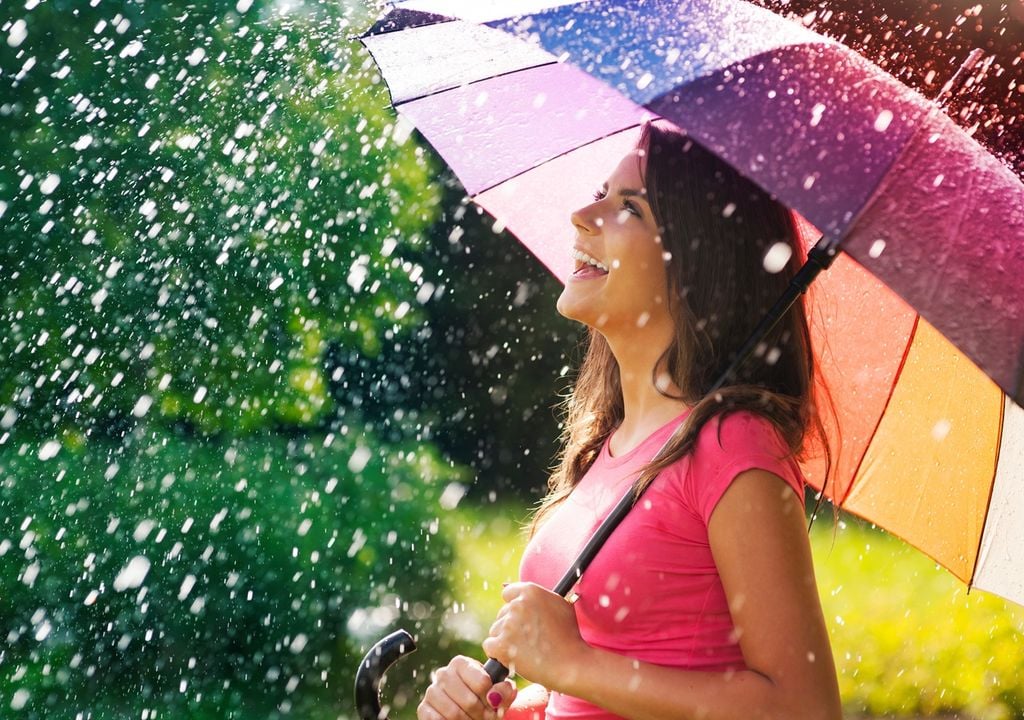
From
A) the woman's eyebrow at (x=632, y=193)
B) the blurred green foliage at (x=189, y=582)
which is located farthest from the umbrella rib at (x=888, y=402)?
the blurred green foliage at (x=189, y=582)

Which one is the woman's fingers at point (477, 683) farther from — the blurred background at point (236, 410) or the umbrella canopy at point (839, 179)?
the blurred background at point (236, 410)

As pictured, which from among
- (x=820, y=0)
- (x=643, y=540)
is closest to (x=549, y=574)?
(x=643, y=540)

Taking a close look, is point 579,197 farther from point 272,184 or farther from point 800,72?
point 272,184

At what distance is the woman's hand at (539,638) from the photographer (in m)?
1.97

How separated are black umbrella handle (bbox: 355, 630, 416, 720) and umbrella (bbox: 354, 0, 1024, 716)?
108 centimetres

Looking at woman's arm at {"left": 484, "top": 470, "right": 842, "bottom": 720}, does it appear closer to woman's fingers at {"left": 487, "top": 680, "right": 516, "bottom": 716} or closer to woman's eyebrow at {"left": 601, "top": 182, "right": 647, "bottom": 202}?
woman's fingers at {"left": 487, "top": 680, "right": 516, "bottom": 716}

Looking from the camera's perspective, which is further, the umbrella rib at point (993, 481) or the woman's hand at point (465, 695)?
the umbrella rib at point (993, 481)

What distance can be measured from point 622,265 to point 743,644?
0.82 m

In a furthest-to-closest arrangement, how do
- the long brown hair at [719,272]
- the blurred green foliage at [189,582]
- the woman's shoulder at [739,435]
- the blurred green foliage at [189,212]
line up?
the blurred green foliage at [189,212], the blurred green foliage at [189,582], the long brown hair at [719,272], the woman's shoulder at [739,435]

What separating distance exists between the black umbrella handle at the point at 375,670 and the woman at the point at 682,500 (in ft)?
0.49

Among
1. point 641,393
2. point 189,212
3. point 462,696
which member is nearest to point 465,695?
point 462,696

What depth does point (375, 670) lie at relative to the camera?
7.22ft

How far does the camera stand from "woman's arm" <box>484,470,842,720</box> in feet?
6.25

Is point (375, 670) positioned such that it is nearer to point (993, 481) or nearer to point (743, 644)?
point (743, 644)
